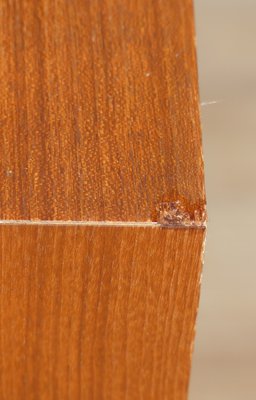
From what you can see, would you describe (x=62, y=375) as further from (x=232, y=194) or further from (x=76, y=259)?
(x=232, y=194)

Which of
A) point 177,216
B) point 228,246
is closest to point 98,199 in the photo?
point 177,216

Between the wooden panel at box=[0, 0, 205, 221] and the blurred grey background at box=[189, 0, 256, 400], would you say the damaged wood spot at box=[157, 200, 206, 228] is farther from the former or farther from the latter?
the blurred grey background at box=[189, 0, 256, 400]

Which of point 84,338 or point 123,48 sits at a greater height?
point 123,48

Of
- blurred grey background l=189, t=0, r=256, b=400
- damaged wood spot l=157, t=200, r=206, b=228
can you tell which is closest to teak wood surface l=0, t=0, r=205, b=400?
damaged wood spot l=157, t=200, r=206, b=228

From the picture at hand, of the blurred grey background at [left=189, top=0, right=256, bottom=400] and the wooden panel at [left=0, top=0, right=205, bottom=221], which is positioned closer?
the wooden panel at [left=0, top=0, right=205, bottom=221]

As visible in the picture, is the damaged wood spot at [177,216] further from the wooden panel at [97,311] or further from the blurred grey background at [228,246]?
the blurred grey background at [228,246]

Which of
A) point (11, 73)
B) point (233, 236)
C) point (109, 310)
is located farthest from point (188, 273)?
point (233, 236)

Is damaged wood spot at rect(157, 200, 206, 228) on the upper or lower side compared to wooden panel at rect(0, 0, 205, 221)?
lower

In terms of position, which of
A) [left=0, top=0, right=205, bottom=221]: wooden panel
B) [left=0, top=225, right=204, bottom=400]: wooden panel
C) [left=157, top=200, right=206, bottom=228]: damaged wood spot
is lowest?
[left=0, top=225, right=204, bottom=400]: wooden panel

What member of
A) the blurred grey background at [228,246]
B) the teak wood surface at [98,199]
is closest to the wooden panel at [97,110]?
the teak wood surface at [98,199]
